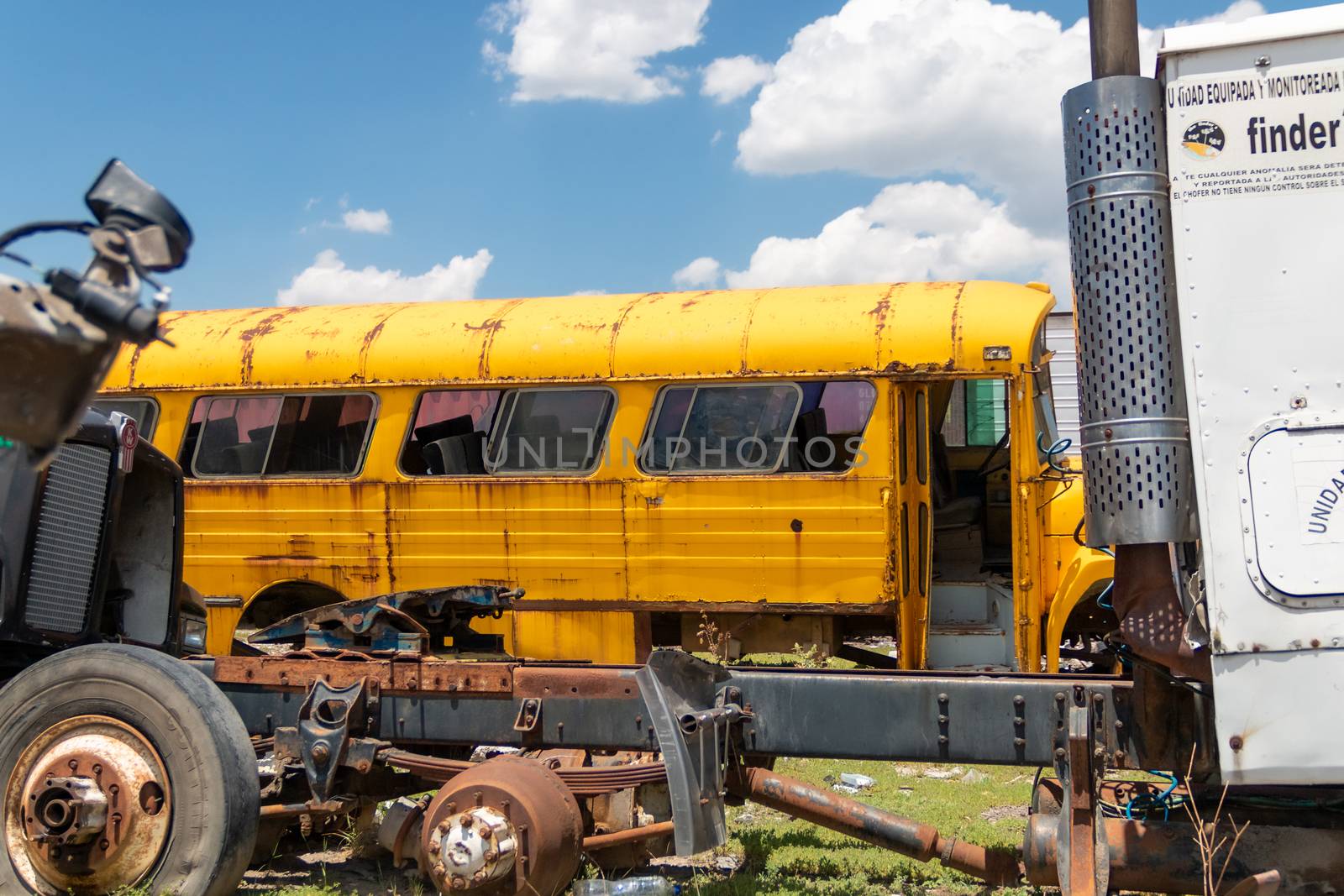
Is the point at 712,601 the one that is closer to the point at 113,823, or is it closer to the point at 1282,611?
the point at 113,823

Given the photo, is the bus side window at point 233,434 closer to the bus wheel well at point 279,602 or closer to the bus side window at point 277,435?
the bus side window at point 277,435

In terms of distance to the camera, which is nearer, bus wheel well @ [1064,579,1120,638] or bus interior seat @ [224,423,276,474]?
bus wheel well @ [1064,579,1120,638]

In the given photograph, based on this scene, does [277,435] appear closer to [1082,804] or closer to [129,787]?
[129,787]

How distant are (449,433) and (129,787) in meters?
4.19

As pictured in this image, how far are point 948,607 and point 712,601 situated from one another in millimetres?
1602

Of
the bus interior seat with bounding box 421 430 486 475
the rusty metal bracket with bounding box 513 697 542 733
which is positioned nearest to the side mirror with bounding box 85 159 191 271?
the rusty metal bracket with bounding box 513 697 542 733

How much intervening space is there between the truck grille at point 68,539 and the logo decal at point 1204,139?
14.5ft

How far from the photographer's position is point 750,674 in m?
4.50

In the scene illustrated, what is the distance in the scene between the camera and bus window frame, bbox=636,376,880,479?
7734mm

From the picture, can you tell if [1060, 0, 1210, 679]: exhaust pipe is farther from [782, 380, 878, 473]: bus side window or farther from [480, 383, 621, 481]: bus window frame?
[480, 383, 621, 481]: bus window frame

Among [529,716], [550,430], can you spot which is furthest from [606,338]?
[529,716]

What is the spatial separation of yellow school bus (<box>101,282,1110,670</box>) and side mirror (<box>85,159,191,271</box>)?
556cm

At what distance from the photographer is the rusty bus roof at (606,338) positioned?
7699 millimetres

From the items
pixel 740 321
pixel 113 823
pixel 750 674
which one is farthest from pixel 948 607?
pixel 113 823
